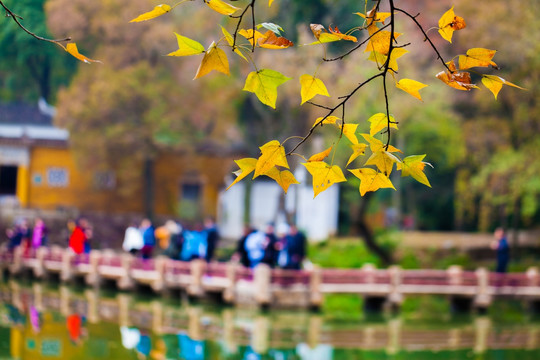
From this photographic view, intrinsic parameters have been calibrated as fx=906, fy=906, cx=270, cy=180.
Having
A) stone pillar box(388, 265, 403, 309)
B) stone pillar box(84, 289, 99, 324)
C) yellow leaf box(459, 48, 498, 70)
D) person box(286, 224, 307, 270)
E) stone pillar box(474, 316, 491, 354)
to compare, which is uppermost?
yellow leaf box(459, 48, 498, 70)

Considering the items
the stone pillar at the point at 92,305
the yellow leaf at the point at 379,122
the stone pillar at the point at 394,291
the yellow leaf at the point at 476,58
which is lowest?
the stone pillar at the point at 92,305

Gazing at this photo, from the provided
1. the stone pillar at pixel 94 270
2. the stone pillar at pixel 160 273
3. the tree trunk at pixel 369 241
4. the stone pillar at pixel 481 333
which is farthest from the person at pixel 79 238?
the stone pillar at pixel 481 333

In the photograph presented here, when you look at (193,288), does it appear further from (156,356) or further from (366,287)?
(156,356)

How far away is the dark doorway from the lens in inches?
861

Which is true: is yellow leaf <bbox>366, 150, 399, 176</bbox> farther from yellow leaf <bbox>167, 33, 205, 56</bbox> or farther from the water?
the water

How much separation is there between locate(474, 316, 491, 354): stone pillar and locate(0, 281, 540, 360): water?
0.02 meters

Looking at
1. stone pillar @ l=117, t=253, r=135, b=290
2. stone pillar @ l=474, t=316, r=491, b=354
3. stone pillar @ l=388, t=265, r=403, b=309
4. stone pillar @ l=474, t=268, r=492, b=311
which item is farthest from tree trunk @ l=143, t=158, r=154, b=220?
stone pillar @ l=474, t=316, r=491, b=354

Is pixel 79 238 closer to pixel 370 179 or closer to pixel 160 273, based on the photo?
pixel 160 273

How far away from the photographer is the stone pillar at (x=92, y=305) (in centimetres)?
1109

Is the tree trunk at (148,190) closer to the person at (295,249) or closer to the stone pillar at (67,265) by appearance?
the stone pillar at (67,265)

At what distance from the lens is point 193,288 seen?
Result: 1365 centimetres

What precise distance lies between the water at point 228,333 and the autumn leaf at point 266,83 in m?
6.49

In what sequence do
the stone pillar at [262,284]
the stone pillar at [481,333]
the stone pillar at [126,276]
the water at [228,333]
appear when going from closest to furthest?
the water at [228,333] → the stone pillar at [481,333] → the stone pillar at [262,284] → the stone pillar at [126,276]

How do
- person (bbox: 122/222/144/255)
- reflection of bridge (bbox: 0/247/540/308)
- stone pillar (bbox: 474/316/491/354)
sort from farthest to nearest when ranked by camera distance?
person (bbox: 122/222/144/255) < reflection of bridge (bbox: 0/247/540/308) < stone pillar (bbox: 474/316/491/354)
